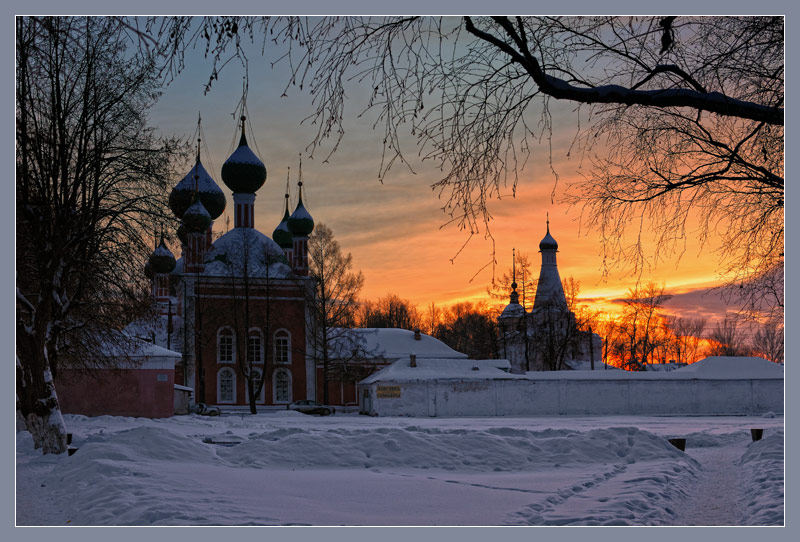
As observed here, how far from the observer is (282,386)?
45000 mm

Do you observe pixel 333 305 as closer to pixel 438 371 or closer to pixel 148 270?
pixel 438 371

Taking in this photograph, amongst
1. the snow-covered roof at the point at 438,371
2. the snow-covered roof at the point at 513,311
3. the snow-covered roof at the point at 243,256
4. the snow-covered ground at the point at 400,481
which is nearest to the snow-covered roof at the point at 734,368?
the snow-covered roof at the point at 438,371

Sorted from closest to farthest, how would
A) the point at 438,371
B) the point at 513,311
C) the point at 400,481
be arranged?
the point at 400,481, the point at 438,371, the point at 513,311

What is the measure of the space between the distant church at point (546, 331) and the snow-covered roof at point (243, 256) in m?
13.0

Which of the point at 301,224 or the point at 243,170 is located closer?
the point at 243,170

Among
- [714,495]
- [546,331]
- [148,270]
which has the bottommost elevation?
[714,495]

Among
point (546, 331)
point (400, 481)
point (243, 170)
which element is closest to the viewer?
point (400, 481)

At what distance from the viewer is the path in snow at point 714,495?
8.44 metres

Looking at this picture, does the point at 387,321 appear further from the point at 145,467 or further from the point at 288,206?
the point at 145,467

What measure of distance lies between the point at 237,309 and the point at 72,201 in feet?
97.4

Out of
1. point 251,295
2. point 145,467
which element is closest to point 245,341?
point 251,295

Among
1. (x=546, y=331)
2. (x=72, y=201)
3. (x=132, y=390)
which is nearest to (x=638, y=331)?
(x=546, y=331)

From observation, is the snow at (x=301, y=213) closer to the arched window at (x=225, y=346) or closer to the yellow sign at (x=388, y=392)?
the arched window at (x=225, y=346)

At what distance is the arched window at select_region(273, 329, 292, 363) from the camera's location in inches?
1791
